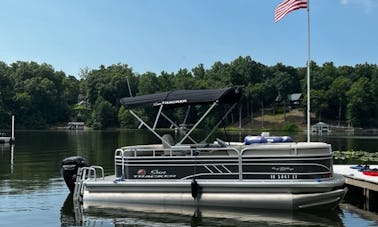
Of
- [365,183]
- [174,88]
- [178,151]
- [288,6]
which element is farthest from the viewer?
[174,88]

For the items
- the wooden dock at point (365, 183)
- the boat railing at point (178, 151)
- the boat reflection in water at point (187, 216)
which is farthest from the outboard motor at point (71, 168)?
the wooden dock at point (365, 183)

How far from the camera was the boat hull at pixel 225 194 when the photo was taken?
1416cm

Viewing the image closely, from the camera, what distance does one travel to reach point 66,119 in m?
149

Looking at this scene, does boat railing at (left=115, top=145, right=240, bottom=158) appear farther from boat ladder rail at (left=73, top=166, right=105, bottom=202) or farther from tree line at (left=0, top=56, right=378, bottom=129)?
tree line at (left=0, top=56, right=378, bottom=129)

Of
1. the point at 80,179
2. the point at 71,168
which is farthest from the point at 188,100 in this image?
the point at 71,168

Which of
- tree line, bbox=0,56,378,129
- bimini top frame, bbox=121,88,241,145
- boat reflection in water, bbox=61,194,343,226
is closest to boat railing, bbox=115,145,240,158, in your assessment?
bimini top frame, bbox=121,88,241,145

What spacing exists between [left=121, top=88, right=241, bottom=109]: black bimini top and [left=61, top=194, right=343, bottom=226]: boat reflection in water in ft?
10.0

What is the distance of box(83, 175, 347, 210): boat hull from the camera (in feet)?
46.5

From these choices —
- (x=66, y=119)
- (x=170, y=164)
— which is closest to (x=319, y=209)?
(x=170, y=164)

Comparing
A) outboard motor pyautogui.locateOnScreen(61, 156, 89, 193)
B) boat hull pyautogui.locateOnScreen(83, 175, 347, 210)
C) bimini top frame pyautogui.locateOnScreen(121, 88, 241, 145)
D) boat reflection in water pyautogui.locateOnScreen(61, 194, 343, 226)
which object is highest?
bimini top frame pyautogui.locateOnScreen(121, 88, 241, 145)

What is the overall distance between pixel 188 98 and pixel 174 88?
133 metres

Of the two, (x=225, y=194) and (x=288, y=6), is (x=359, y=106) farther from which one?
(x=225, y=194)

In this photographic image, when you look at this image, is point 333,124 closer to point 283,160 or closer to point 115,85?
point 115,85

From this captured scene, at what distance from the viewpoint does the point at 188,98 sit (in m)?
15.6
